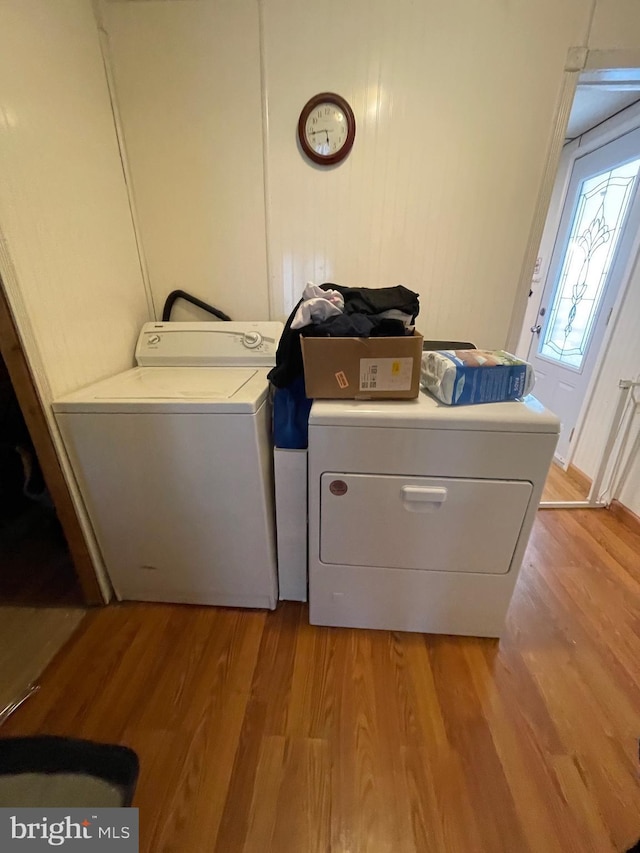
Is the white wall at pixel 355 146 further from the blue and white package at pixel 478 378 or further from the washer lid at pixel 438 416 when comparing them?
the washer lid at pixel 438 416

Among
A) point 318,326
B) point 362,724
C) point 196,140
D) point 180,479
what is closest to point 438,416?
point 318,326

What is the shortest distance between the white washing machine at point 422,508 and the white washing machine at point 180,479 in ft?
0.70

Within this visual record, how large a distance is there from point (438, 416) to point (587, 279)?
2067mm

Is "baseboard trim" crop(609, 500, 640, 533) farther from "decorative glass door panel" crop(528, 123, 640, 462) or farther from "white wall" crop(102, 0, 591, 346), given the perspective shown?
"white wall" crop(102, 0, 591, 346)

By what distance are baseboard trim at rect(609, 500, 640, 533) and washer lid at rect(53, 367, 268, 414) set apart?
7.01 ft

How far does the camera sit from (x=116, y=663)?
1.21 meters

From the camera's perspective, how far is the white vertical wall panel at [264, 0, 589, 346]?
1.33 m

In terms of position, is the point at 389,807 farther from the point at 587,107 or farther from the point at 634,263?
the point at 587,107

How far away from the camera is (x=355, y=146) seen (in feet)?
4.80

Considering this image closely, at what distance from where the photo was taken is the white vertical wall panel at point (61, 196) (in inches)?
39.8

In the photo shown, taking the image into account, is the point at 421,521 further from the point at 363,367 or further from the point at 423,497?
the point at 363,367

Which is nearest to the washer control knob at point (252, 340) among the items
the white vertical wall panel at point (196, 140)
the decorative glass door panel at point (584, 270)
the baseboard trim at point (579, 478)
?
the white vertical wall panel at point (196, 140)

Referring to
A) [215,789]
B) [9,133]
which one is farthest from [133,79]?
[215,789]

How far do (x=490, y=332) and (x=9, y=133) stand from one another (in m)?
1.92
